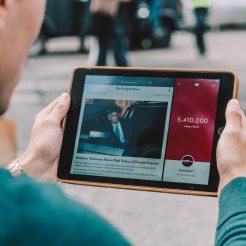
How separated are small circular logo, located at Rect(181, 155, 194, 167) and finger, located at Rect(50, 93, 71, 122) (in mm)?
364

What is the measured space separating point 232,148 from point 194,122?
17 centimetres

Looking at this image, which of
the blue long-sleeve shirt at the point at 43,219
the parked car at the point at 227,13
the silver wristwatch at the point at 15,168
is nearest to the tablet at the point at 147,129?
the silver wristwatch at the point at 15,168

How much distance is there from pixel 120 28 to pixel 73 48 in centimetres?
852

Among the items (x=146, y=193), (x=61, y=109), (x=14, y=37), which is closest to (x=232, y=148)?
(x=61, y=109)

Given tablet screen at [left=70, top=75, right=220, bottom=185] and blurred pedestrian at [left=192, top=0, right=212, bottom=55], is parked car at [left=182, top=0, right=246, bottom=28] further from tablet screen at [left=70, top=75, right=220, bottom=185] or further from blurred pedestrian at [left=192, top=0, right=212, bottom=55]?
tablet screen at [left=70, top=75, right=220, bottom=185]

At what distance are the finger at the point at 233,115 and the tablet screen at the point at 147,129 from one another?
0.19ft

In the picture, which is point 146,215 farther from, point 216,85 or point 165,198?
point 216,85

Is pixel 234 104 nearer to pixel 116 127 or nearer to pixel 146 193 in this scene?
pixel 116 127

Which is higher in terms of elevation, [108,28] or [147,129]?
[108,28]

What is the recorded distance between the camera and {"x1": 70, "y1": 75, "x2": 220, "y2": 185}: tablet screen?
5.84 ft

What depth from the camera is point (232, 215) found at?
137 centimetres

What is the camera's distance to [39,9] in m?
1.21

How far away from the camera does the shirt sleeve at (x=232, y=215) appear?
1287mm

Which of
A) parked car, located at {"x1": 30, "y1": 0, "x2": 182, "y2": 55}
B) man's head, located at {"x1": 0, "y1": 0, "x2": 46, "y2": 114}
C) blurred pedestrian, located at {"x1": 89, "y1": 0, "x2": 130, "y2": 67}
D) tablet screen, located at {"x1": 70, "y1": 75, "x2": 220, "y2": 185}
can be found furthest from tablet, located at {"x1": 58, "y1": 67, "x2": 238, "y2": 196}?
parked car, located at {"x1": 30, "y1": 0, "x2": 182, "y2": 55}
